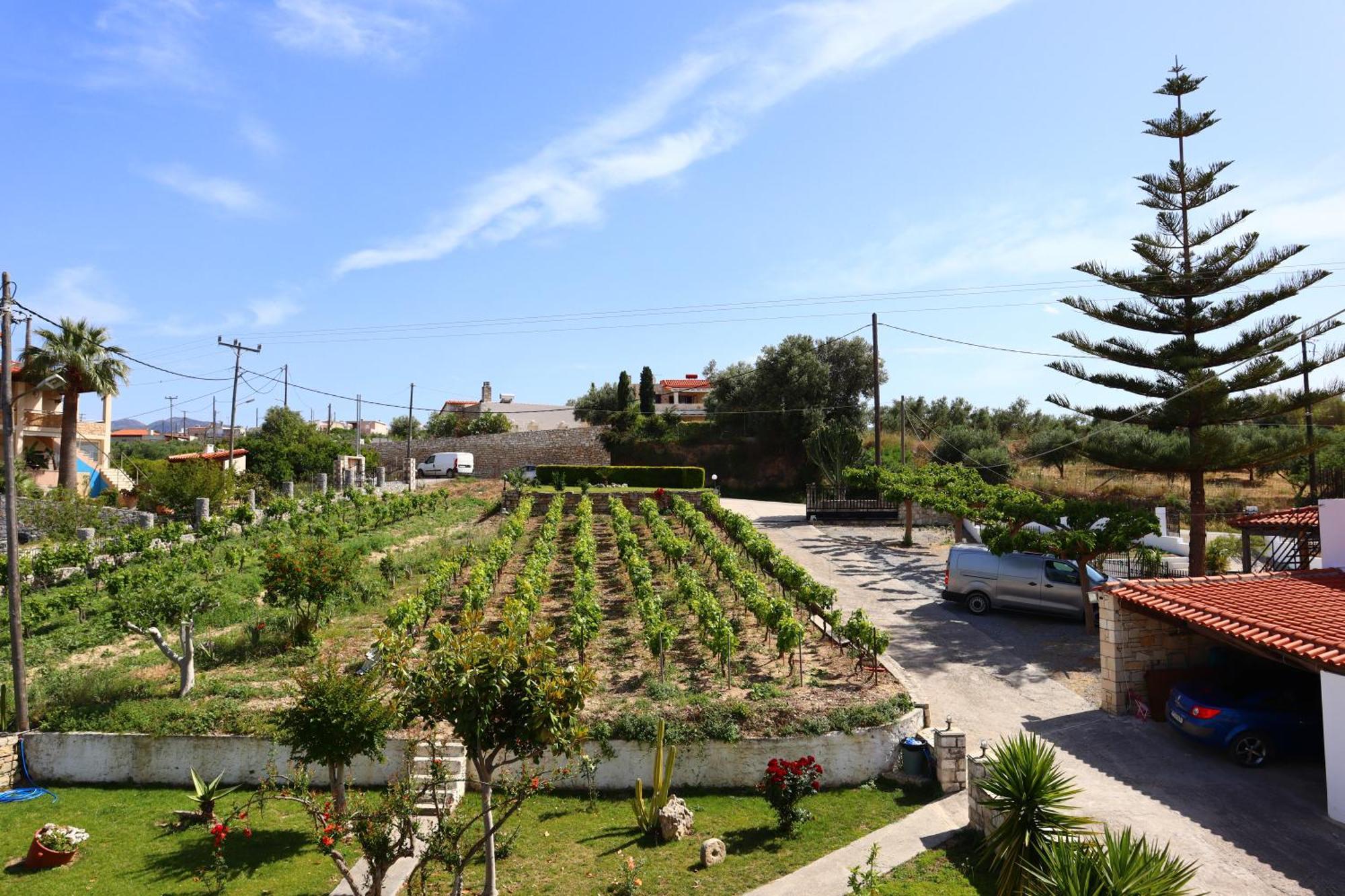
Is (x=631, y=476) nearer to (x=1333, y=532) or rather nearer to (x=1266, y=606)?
(x=1333, y=532)

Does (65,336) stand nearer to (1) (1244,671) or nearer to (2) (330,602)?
(2) (330,602)

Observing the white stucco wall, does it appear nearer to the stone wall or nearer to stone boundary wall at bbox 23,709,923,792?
the stone wall

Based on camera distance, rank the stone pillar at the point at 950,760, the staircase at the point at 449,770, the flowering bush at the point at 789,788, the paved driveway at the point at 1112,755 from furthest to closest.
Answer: the stone pillar at the point at 950,760 < the staircase at the point at 449,770 < the flowering bush at the point at 789,788 < the paved driveway at the point at 1112,755

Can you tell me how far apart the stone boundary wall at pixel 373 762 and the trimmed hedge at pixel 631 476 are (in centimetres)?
2908

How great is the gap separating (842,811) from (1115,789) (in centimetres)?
325

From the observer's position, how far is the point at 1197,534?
62.6 ft

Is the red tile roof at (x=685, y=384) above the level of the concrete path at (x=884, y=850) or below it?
above

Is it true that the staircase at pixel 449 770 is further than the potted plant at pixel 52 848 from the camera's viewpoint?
Yes

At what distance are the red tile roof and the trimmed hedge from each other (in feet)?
124

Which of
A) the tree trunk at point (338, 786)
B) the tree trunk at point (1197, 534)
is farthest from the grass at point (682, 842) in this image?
the tree trunk at point (1197, 534)

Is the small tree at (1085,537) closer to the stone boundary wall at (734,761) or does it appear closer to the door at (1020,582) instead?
the door at (1020,582)

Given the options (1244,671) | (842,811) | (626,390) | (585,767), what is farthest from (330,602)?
(626,390)

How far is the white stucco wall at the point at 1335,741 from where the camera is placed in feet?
29.4

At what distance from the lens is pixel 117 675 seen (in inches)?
529
